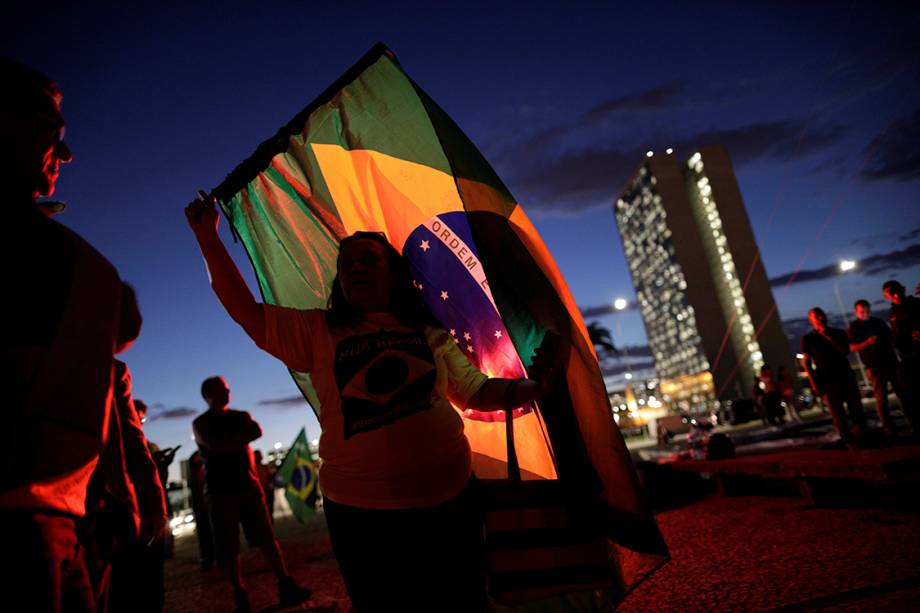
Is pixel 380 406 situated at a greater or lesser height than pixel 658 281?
lesser

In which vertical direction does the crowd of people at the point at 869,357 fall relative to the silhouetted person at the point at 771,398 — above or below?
above

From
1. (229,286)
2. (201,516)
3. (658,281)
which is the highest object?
(658,281)

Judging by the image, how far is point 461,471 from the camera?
1711mm

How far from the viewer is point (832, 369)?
19.6 ft

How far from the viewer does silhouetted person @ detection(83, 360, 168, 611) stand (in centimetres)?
124

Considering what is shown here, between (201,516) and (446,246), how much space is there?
7.25 m

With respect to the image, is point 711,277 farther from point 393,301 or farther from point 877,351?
point 393,301

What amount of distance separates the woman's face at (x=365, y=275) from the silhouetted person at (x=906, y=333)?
270 inches

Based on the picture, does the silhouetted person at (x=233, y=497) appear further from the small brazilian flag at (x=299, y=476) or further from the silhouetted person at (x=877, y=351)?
the silhouetted person at (x=877, y=351)

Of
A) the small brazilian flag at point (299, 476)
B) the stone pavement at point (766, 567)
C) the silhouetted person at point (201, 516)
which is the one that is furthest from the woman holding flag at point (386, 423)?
the small brazilian flag at point (299, 476)

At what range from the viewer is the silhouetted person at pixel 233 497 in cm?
405

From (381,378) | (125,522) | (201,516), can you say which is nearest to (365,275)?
(381,378)

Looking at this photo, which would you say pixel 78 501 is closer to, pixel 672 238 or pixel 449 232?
pixel 449 232

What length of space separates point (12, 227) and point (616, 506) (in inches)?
77.1
